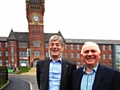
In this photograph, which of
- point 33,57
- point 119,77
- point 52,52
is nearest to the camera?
point 119,77

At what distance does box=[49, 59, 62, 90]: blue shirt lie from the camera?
4312mm

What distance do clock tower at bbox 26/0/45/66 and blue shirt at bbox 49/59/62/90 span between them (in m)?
67.4

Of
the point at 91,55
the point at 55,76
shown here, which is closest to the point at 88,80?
the point at 91,55

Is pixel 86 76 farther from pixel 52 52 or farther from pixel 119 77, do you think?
pixel 52 52

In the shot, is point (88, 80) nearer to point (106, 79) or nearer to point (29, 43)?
point (106, 79)

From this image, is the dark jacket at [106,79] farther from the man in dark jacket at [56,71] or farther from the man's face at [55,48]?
the man's face at [55,48]

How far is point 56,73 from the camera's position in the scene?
14.3 feet

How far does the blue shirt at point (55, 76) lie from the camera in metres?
4.31

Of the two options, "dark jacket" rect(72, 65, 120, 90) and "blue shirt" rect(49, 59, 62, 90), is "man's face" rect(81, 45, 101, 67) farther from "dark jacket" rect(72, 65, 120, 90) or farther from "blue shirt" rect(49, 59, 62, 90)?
"blue shirt" rect(49, 59, 62, 90)

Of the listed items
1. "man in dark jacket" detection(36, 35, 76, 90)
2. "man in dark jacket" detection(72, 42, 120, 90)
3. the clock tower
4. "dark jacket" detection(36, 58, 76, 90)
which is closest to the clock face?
the clock tower

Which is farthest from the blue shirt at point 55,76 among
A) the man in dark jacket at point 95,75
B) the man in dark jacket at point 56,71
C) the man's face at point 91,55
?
the man's face at point 91,55

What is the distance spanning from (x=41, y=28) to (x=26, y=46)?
6.58m

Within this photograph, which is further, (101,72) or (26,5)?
(26,5)

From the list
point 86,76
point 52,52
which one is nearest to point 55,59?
point 52,52
